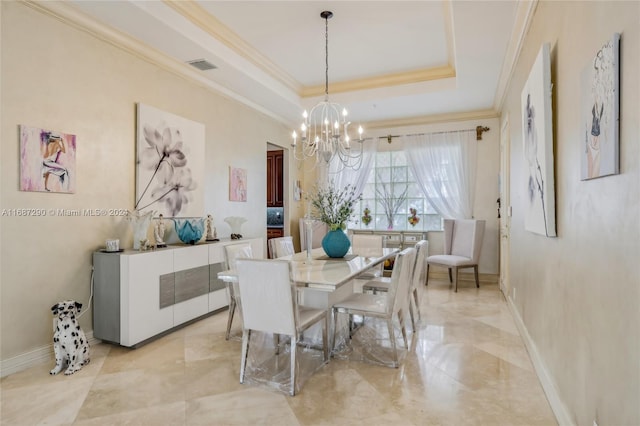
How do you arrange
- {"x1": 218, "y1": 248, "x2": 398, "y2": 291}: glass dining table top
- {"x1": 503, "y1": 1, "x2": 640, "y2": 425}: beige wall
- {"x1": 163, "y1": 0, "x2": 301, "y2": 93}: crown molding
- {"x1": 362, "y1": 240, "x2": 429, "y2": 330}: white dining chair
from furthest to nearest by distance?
1. {"x1": 362, "y1": 240, "x2": 429, "y2": 330}: white dining chair
2. {"x1": 163, "y1": 0, "x2": 301, "y2": 93}: crown molding
3. {"x1": 218, "y1": 248, "x2": 398, "y2": 291}: glass dining table top
4. {"x1": 503, "y1": 1, "x2": 640, "y2": 425}: beige wall

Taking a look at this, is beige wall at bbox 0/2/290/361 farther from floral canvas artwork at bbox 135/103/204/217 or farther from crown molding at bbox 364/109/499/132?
crown molding at bbox 364/109/499/132

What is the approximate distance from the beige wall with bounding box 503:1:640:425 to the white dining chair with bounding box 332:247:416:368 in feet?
3.12

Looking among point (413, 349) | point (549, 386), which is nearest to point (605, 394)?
point (549, 386)

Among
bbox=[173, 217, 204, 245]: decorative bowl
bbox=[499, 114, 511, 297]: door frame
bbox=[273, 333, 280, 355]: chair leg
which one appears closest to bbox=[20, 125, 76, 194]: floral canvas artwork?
bbox=[173, 217, 204, 245]: decorative bowl

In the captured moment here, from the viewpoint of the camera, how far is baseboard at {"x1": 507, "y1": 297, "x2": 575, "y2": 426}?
6.38 ft

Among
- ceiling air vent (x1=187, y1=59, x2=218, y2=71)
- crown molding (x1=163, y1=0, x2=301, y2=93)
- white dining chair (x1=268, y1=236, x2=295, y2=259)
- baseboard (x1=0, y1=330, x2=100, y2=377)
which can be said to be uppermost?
crown molding (x1=163, y1=0, x2=301, y2=93)

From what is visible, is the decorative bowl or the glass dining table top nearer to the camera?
the glass dining table top

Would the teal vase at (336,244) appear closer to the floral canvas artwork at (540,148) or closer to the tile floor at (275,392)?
the tile floor at (275,392)

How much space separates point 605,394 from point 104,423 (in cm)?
244

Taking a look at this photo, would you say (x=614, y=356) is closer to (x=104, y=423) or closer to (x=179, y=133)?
(x=104, y=423)

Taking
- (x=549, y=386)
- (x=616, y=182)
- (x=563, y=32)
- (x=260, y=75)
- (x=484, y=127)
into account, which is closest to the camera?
(x=616, y=182)

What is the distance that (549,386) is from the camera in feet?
7.40

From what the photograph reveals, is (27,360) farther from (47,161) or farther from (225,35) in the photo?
(225,35)

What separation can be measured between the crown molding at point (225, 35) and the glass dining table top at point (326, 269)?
7.86 feet
